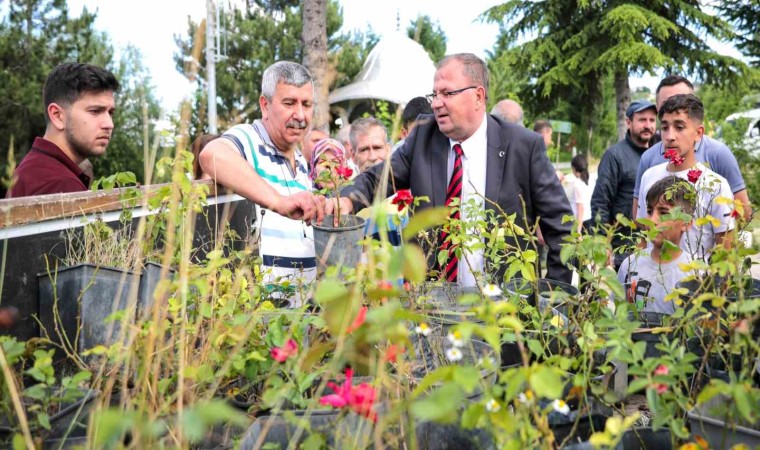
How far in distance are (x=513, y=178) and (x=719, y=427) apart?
6.94 ft

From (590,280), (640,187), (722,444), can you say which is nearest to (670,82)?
(640,187)

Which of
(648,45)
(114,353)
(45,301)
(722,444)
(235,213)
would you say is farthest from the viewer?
(648,45)

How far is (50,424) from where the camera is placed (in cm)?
125

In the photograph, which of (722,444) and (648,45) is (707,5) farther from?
(722,444)

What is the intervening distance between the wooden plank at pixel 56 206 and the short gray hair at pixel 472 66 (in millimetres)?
1585

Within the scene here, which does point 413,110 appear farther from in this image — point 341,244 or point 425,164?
point 341,244

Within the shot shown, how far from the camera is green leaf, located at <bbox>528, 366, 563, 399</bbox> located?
1000mm

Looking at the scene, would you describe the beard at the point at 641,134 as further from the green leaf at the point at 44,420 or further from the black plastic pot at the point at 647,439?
the green leaf at the point at 44,420

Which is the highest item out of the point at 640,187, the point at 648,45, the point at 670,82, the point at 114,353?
the point at 648,45

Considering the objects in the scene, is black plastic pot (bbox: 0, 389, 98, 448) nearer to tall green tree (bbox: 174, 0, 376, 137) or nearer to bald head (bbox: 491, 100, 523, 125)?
bald head (bbox: 491, 100, 523, 125)

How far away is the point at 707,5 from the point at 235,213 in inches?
768

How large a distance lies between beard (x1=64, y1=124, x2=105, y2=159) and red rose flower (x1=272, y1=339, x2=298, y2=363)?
2.01 m

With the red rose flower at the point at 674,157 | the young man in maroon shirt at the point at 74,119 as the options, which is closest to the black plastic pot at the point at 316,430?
the young man in maroon shirt at the point at 74,119

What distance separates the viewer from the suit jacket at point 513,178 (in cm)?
323
